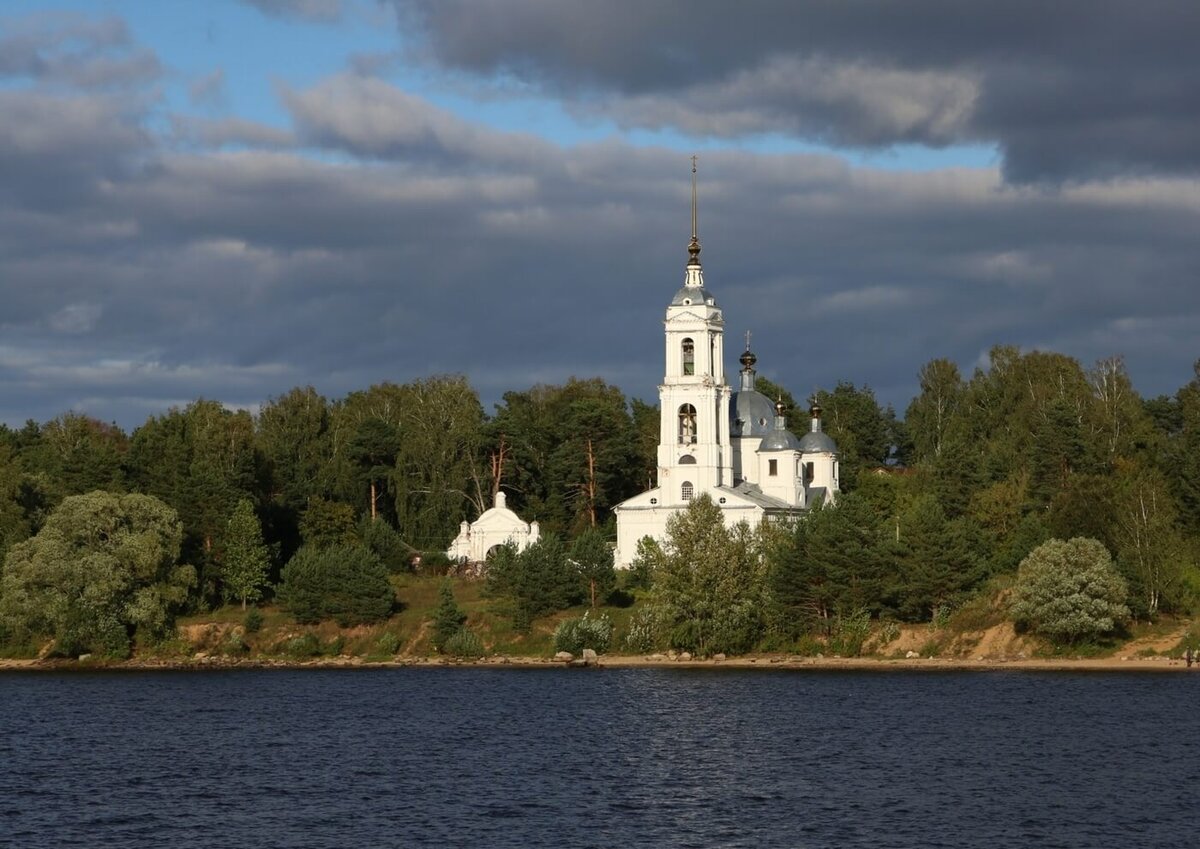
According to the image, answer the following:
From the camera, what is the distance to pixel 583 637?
91.1 m

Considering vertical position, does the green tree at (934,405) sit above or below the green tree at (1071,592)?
above

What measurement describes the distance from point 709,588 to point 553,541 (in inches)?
426

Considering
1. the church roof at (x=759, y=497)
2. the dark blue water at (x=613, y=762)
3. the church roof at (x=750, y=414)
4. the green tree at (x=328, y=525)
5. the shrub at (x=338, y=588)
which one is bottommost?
the dark blue water at (x=613, y=762)

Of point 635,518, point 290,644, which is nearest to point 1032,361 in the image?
point 635,518

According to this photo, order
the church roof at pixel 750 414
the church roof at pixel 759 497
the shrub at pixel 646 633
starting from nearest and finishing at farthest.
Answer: the shrub at pixel 646 633 → the church roof at pixel 759 497 → the church roof at pixel 750 414

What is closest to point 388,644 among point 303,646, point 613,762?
point 303,646

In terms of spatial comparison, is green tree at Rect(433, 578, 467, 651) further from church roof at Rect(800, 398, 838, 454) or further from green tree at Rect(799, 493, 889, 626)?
church roof at Rect(800, 398, 838, 454)

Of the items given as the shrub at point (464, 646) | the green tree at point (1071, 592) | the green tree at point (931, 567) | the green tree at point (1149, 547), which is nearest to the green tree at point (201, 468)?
the shrub at point (464, 646)

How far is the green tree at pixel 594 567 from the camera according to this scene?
9369cm

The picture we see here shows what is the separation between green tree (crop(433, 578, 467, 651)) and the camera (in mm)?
94188

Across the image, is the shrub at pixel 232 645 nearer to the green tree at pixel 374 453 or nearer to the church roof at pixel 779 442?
A: the green tree at pixel 374 453

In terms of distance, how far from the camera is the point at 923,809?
1896 inches

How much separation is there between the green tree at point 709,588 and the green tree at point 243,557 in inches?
929

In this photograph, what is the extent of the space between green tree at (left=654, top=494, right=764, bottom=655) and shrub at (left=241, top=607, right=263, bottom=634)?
73.2 feet
